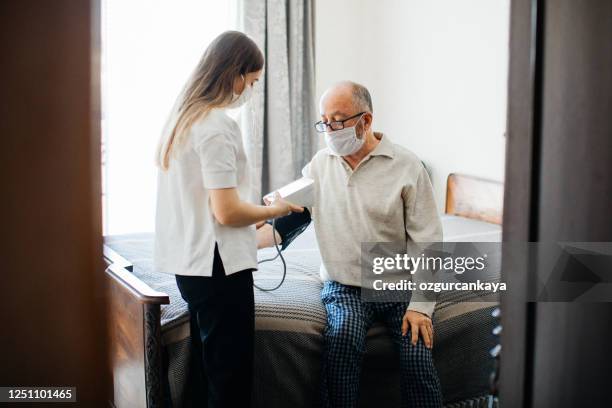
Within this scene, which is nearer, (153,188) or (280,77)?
(153,188)

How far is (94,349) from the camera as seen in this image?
2.14 feet

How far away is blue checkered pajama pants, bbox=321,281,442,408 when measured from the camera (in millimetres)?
2053

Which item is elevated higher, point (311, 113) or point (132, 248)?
point (311, 113)

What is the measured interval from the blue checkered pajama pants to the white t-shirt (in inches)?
17.2

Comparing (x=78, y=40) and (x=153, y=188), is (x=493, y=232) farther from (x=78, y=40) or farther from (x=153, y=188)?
(x=78, y=40)

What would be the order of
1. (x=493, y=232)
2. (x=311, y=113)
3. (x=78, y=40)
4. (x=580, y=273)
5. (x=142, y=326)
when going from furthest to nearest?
(x=311, y=113) < (x=493, y=232) < (x=142, y=326) < (x=580, y=273) < (x=78, y=40)

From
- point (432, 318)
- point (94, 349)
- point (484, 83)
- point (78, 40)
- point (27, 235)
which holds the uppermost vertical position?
point (484, 83)

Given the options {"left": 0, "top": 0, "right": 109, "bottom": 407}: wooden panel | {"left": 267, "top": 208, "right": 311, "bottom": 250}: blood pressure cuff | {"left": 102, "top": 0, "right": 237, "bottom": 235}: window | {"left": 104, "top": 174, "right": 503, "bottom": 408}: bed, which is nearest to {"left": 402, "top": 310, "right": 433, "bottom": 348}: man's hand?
{"left": 104, "top": 174, "right": 503, "bottom": 408}: bed

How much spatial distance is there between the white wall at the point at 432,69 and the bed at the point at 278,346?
149cm

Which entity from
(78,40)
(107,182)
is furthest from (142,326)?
(107,182)

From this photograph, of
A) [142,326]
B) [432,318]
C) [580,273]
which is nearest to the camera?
[580,273]

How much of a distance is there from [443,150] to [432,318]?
201 cm

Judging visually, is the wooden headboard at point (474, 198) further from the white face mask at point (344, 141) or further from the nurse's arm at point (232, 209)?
the nurse's arm at point (232, 209)

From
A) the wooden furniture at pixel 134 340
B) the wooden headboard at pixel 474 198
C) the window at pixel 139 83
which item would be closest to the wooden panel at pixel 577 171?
the wooden furniture at pixel 134 340
